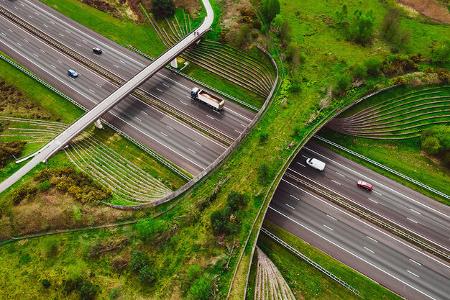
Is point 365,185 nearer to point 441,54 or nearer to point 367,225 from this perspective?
point 367,225

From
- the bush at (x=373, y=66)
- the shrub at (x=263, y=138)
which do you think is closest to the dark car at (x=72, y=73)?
the shrub at (x=263, y=138)

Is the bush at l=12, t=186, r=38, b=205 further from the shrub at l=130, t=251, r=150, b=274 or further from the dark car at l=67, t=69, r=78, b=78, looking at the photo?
the dark car at l=67, t=69, r=78, b=78

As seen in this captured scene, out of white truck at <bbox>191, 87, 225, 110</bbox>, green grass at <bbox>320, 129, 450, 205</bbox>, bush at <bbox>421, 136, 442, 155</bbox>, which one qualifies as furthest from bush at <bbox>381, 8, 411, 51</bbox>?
white truck at <bbox>191, 87, 225, 110</bbox>

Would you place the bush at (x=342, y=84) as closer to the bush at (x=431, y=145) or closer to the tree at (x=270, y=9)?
the bush at (x=431, y=145)

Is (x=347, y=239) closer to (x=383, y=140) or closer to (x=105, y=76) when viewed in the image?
(x=383, y=140)

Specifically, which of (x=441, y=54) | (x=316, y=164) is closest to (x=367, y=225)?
(x=316, y=164)

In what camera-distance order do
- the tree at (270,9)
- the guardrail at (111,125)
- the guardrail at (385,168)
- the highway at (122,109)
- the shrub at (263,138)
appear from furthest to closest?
the tree at (270,9) < the highway at (122,109) < the guardrail at (111,125) < the shrub at (263,138) < the guardrail at (385,168)
